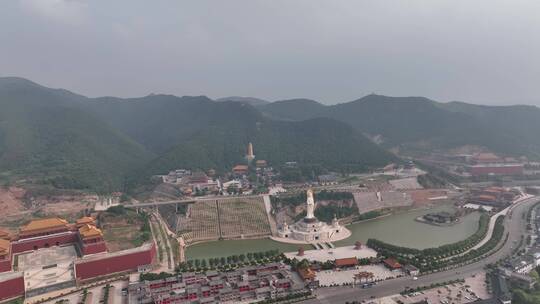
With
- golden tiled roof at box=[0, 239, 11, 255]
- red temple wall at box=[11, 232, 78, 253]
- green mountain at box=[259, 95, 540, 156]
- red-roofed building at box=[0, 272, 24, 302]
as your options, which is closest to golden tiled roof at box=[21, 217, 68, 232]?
red temple wall at box=[11, 232, 78, 253]

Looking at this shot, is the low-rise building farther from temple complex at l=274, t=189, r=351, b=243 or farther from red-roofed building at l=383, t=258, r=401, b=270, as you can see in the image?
temple complex at l=274, t=189, r=351, b=243

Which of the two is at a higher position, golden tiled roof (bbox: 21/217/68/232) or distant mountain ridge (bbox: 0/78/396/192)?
distant mountain ridge (bbox: 0/78/396/192)

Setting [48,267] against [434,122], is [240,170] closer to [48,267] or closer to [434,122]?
[48,267]

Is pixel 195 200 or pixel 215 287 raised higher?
pixel 195 200

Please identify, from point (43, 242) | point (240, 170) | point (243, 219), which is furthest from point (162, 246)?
point (240, 170)

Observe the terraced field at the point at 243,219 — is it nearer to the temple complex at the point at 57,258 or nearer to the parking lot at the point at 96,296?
the temple complex at the point at 57,258
